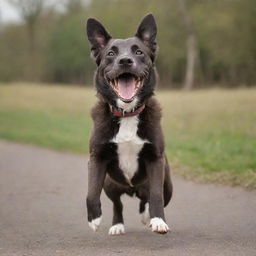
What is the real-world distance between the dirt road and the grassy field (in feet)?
2.21

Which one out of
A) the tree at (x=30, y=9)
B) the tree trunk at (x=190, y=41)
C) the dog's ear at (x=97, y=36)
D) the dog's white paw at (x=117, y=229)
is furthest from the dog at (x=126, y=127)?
the tree at (x=30, y=9)

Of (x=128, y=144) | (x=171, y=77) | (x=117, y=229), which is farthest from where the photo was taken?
(x=171, y=77)

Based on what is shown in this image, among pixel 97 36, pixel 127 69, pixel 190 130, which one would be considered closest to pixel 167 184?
pixel 127 69

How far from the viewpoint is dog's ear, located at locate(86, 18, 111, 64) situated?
5.82 metres

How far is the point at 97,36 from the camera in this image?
5.84 meters

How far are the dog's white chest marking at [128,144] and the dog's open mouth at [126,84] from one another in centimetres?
26

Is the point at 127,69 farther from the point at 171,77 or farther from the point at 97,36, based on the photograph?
the point at 171,77

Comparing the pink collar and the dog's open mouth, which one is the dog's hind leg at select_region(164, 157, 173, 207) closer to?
the pink collar

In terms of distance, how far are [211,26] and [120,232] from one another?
1281 inches

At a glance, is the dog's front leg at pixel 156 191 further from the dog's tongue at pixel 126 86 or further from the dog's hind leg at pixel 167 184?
the dog's tongue at pixel 126 86

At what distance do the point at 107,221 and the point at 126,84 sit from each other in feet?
6.18

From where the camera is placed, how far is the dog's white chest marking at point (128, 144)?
→ 17.8 ft

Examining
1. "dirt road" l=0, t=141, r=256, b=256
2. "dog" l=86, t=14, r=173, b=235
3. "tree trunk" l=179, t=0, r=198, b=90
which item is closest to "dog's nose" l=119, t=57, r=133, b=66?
"dog" l=86, t=14, r=173, b=235

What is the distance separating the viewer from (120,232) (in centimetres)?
595
